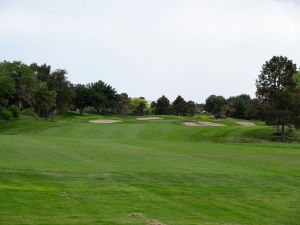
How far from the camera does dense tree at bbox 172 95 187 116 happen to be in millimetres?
132750

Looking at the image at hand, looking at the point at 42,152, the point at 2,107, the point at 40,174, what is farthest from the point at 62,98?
the point at 40,174

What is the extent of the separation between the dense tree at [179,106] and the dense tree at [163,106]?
2.08 m

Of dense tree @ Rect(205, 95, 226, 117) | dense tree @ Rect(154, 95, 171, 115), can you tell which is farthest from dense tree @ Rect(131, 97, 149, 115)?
dense tree @ Rect(205, 95, 226, 117)

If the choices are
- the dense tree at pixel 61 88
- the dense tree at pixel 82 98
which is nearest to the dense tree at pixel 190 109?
the dense tree at pixel 82 98

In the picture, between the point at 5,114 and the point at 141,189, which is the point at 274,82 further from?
the point at 141,189

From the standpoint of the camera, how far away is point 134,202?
12180mm

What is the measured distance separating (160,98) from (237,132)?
88327 mm

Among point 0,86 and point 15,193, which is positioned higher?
point 0,86

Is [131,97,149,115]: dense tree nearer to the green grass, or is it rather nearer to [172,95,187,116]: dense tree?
[172,95,187,116]: dense tree

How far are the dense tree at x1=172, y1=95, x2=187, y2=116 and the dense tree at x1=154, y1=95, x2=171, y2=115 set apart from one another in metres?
2.08

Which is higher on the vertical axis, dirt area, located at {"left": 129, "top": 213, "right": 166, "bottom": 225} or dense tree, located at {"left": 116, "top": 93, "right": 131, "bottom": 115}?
dense tree, located at {"left": 116, "top": 93, "right": 131, "bottom": 115}

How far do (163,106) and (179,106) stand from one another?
20.1 ft

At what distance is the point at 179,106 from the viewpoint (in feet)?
436

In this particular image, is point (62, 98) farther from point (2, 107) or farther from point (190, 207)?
point (190, 207)
